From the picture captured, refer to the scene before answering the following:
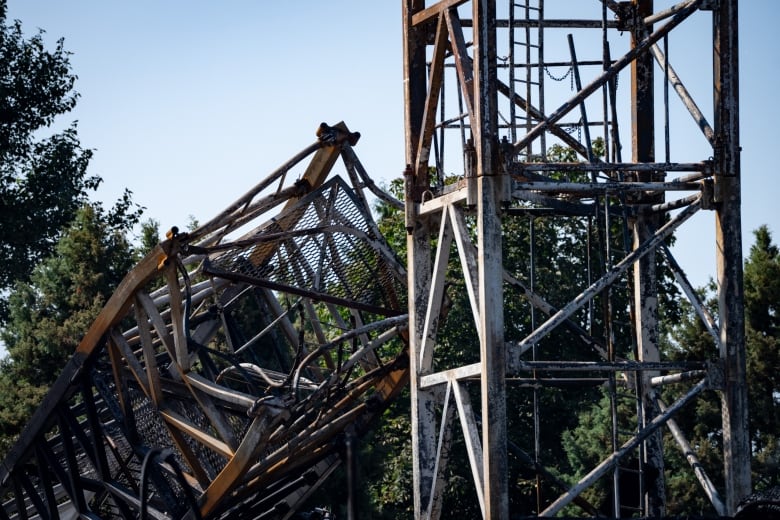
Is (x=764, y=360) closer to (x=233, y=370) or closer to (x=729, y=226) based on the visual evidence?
(x=233, y=370)

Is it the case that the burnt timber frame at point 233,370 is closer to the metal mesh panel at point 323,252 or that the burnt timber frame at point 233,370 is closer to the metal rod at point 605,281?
the metal mesh panel at point 323,252

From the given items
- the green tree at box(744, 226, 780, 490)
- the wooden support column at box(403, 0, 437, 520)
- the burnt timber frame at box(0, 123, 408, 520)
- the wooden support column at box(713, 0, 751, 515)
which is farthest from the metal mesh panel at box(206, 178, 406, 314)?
the green tree at box(744, 226, 780, 490)

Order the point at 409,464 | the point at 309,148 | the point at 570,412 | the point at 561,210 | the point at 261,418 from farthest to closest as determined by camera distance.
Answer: the point at 570,412 → the point at 409,464 → the point at 309,148 → the point at 261,418 → the point at 561,210

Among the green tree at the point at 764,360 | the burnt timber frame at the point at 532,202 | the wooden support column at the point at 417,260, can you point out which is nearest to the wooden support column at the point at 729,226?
the burnt timber frame at the point at 532,202

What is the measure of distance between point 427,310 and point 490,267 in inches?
80.2

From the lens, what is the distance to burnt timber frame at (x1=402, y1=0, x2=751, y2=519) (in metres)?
12.3

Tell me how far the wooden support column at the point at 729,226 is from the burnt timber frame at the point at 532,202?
0.01 meters

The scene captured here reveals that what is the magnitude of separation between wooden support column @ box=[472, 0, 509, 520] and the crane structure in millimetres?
19

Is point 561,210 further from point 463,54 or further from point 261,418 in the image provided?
point 261,418

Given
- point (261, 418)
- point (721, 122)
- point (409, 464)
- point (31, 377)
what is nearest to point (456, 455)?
point (409, 464)

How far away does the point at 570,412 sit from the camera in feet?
140

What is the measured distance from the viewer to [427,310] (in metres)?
14.0

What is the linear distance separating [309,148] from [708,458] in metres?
22.6

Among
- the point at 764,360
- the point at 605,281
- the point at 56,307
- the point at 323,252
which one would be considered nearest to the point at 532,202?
the point at 605,281
